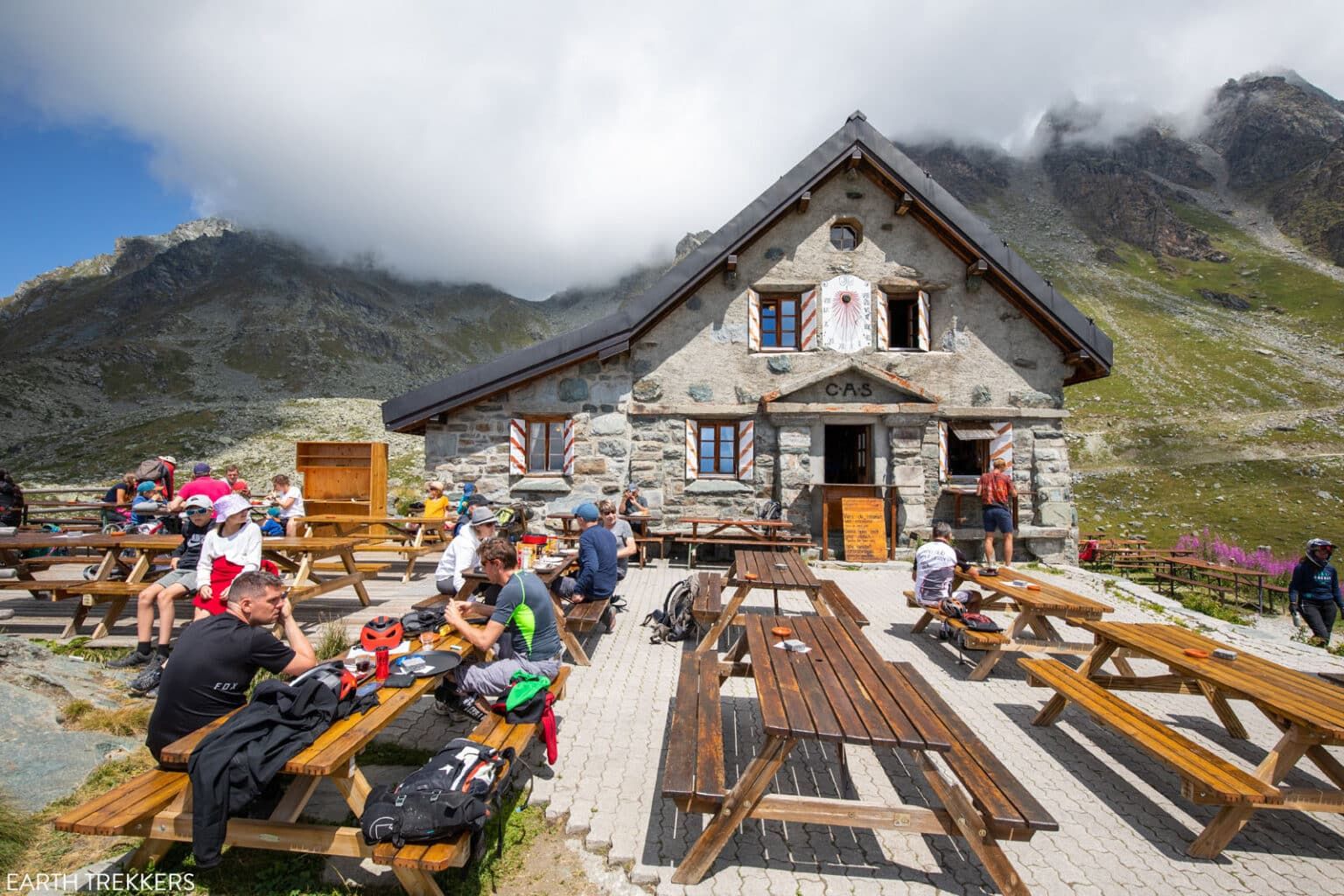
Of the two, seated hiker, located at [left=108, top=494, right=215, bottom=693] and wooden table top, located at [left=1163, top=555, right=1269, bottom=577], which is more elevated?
seated hiker, located at [left=108, top=494, right=215, bottom=693]

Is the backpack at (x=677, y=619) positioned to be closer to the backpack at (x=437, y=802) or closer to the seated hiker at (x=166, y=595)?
the backpack at (x=437, y=802)

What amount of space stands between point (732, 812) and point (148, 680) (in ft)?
16.4

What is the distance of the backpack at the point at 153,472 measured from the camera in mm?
8531

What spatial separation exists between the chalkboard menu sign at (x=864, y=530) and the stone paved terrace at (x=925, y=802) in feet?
16.3

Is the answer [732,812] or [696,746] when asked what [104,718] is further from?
[732,812]

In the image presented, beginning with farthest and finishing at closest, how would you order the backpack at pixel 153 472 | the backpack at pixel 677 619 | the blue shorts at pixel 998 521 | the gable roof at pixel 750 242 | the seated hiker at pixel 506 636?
1. the gable roof at pixel 750 242
2. the blue shorts at pixel 998 521
3. the backpack at pixel 153 472
4. the backpack at pixel 677 619
5. the seated hiker at pixel 506 636

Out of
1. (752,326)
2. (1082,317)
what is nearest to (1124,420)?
(1082,317)

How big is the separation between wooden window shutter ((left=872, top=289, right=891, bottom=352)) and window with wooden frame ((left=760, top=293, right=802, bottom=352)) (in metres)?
1.50

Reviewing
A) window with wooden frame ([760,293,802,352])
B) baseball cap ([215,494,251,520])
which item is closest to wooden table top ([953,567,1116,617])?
window with wooden frame ([760,293,802,352])

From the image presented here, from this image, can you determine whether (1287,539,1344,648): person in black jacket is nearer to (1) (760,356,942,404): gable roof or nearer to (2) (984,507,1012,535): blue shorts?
(2) (984,507,1012,535): blue shorts

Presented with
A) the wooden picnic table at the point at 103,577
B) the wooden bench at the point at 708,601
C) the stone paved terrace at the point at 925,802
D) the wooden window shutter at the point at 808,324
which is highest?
the wooden window shutter at the point at 808,324

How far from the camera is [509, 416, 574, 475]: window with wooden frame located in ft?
36.4

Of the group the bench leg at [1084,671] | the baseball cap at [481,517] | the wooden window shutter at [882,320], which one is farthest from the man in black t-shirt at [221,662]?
the wooden window shutter at [882,320]

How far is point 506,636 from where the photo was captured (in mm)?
4176
